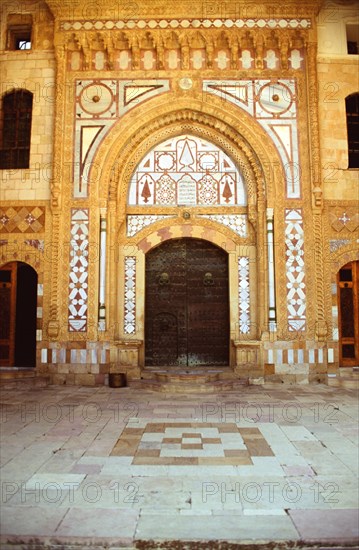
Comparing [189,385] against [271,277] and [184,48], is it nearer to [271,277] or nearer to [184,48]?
[271,277]

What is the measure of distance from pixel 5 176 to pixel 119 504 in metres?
8.35

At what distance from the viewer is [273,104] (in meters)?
10.2

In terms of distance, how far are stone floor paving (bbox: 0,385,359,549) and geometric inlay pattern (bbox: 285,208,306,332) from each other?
2.49 metres

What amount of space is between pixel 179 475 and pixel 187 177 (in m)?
7.46

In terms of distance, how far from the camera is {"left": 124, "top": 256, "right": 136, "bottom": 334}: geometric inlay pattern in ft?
33.0

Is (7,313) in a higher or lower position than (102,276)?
lower

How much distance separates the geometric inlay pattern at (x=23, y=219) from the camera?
9.96 m

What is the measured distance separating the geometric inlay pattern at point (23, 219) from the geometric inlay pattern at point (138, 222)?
1846 mm

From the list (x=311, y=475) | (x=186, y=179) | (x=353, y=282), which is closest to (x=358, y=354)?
(x=353, y=282)

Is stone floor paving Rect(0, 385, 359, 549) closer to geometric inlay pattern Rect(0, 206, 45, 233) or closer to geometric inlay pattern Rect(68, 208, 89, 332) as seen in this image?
geometric inlay pattern Rect(68, 208, 89, 332)

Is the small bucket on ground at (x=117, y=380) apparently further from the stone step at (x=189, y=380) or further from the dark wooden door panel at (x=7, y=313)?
the dark wooden door panel at (x=7, y=313)

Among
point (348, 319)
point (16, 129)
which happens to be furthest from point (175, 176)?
point (348, 319)

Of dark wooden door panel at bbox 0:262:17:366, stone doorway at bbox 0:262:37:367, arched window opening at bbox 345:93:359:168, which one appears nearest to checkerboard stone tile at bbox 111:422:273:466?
stone doorway at bbox 0:262:37:367

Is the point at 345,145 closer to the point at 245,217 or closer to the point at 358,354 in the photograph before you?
the point at 245,217
